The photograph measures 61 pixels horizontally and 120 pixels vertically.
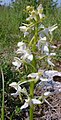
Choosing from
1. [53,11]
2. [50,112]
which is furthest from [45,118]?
[53,11]

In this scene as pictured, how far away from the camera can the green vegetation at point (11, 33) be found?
3.46 meters

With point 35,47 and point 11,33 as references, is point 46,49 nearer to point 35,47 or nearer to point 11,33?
point 35,47

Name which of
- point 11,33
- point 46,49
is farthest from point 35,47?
point 11,33

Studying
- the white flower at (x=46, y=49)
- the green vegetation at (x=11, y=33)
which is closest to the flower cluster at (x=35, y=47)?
the white flower at (x=46, y=49)

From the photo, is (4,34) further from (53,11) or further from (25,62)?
(25,62)

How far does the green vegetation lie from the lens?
3.46 meters

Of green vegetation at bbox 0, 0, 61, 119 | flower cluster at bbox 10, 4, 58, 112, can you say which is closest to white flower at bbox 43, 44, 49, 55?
flower cluster at bbox 10, 4, 58, 112

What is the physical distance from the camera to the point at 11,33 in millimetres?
5852

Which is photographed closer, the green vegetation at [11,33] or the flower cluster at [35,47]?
the flower cluster at [35,47]

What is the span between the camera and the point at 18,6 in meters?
7.52

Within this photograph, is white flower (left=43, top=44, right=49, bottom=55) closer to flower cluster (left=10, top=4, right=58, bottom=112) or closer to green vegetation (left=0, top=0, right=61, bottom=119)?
flower cluster (left=10, top=4, right=58, bottom=112)

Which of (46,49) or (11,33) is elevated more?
(11,33)

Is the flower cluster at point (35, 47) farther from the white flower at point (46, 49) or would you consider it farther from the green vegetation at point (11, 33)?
the green vegetation at point (11, 33)

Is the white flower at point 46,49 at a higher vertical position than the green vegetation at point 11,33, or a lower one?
lower
